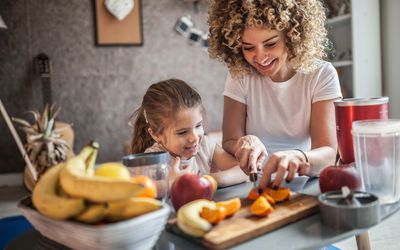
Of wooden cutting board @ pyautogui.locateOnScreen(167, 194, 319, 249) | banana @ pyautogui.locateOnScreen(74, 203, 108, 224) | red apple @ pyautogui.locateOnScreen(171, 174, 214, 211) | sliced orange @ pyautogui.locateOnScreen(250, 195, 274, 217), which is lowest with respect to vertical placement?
wooden cutting board @ pyautogui.locateOnScreen(167, 194, 319, 249)

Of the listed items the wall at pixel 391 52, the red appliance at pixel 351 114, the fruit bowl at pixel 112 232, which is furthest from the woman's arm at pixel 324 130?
the wall at pixel 391 52

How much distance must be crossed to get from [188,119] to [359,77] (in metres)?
2.59

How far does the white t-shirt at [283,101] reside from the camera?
1.62 meters

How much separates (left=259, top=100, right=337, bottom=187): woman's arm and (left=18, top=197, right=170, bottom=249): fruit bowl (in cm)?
38

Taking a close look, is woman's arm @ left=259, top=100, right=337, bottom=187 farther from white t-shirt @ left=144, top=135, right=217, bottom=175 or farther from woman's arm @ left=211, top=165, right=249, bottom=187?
white t-shirt @ left=144, top=135, right=217, bottom=175

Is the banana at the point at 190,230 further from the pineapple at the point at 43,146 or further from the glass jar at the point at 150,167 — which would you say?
the pineapple at the point at 43,146

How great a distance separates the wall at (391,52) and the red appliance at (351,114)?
2.67 meters

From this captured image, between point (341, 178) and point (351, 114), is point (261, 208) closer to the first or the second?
point (341, 178)

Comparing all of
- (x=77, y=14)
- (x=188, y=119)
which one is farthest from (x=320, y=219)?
(x=77, y=14)

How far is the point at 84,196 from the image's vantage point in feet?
2.14

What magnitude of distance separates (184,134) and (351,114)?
1.92ft

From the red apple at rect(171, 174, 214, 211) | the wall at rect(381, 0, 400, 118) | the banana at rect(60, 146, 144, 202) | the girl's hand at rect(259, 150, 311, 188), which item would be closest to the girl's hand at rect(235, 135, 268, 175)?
the girl's hand at rect(259, 150, 311, 188)

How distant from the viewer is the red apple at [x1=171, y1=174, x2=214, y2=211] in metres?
0.94

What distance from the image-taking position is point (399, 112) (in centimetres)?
355
